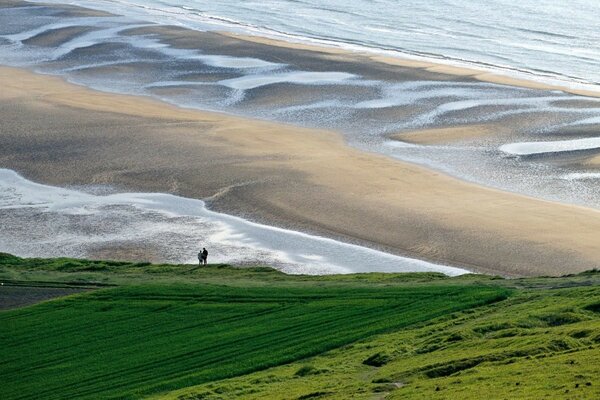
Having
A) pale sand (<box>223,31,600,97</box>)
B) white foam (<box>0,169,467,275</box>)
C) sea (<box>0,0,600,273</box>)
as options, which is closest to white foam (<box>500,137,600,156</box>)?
sea (<box>0,0,600,273</box>)

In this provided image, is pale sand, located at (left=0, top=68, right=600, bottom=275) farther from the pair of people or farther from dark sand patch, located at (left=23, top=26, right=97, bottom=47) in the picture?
dark sand patch, located at (left=23, top=26, right=97, bottom=47)

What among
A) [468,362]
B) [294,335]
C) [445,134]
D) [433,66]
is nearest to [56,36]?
[433,66]

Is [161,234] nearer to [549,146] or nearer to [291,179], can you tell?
[291,179]

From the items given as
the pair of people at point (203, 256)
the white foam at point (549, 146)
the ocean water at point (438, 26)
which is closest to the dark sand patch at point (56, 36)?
the ocean water at point (438, 26)

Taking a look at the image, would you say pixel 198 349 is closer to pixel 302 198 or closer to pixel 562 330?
pixel 562 330

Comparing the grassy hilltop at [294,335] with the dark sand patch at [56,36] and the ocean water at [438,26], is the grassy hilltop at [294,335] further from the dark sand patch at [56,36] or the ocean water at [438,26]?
the dark sand patch at [56,36]

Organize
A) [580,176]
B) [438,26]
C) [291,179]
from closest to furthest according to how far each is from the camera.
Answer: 1. [291,179]
2. [580,176]
3. [438,26]

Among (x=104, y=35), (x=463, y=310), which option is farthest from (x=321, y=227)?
(x=104, y=35)
